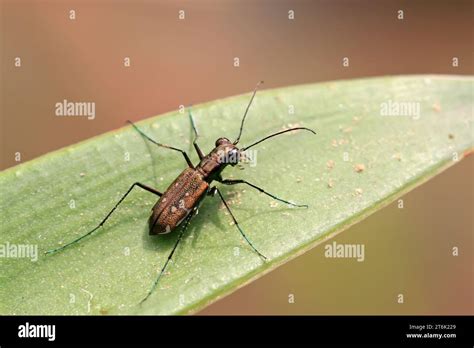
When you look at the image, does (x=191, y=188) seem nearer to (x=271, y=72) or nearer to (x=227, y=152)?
(x=227, y=152)

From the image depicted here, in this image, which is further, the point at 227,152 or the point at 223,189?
the point at 223,189

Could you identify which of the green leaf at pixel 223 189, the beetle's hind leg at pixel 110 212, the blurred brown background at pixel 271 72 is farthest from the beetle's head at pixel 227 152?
the blurred brown background at pixel 271 72

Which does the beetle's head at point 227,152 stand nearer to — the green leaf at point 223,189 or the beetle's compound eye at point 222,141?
the beetle's compound eye at point 222,141

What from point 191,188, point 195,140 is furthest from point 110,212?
point 195,140

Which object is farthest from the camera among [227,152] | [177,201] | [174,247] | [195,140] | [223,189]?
[223,189]

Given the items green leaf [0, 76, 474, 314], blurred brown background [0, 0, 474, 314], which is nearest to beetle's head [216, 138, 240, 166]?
green leaf [0, 76, 474, 314]

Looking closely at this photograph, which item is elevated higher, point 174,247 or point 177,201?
point 177,201

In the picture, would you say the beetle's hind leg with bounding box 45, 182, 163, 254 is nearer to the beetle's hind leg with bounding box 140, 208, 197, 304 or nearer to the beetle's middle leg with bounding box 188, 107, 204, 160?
the beetle's hind leg with bounding box 140, 208, 197, 304
